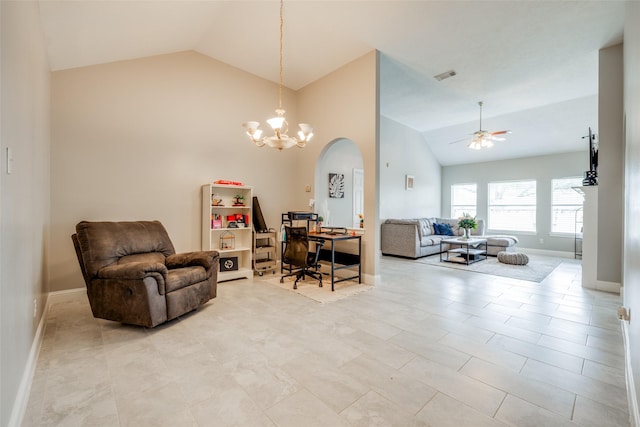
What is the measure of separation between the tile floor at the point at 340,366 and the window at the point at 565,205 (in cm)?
484

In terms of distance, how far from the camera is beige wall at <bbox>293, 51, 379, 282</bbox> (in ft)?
14.1

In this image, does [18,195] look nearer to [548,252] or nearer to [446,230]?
[446,230]

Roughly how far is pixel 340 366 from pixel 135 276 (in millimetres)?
2021

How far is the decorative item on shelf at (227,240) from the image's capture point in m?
4.69

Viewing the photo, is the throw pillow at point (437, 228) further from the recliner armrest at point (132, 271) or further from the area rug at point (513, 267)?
the recliner armrest at point (132, 271)

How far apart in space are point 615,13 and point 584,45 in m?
0.66

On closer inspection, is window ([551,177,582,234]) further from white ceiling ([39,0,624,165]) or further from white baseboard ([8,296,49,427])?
white baseboard ([8,296,49,427])

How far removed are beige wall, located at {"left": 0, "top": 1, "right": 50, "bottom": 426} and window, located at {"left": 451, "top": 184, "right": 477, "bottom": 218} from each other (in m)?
9.86

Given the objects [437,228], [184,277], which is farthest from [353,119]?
[437,228]

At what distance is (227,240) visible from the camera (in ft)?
15.8

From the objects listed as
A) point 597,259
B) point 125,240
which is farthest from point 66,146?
point 597,259

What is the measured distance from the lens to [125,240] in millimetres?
3199

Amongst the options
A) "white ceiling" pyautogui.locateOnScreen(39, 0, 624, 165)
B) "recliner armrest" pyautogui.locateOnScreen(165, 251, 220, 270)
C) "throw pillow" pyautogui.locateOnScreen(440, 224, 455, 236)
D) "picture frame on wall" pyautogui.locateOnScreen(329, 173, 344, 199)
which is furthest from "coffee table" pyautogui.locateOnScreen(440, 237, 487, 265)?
"recliner armrest" pyautogui.locateOnScreen(165, 251, 220, 270)

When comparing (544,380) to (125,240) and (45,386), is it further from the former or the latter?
(125,240)
